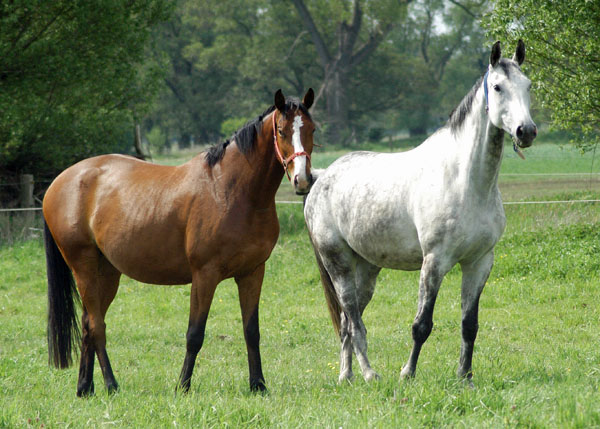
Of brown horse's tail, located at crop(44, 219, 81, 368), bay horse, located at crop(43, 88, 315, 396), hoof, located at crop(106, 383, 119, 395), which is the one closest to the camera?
bay horse, located at crop(43, 88, 315, 396)

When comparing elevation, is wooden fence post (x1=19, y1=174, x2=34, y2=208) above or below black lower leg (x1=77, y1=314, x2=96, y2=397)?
below

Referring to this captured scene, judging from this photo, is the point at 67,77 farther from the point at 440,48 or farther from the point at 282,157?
the point at 440,48

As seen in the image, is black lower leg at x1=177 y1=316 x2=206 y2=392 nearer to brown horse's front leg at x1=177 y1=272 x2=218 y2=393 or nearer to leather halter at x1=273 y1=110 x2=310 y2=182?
brown horse's front leg at x1=177 y1=272 x2=218 y2=393

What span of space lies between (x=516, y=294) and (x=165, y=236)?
5.65 meters

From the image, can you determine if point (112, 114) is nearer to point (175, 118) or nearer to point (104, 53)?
point (104, 53)

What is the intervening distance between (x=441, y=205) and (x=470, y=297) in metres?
0.75

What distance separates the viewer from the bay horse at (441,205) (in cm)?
436

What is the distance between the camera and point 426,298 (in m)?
4.65

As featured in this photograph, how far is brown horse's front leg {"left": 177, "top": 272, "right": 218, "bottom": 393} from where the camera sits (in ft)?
15.6

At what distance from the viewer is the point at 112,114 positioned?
17.0m

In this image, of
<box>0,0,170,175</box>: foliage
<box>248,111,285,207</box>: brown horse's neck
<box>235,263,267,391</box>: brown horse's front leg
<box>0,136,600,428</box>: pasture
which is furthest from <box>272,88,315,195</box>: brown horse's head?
<box>0,0,170,175</box>: foliage

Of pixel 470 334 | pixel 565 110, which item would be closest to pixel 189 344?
pixel 470 334

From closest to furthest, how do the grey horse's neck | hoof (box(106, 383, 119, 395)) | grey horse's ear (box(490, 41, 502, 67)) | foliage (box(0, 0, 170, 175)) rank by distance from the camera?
grey horse's ear (box(490, 41, 502, 67)) → the grey horse's neck → hoof (box(106, 383, 119, 395)) → foliage (box(0, 0, 170, 175))

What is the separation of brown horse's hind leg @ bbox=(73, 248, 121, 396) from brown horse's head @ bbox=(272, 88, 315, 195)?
192 cm
